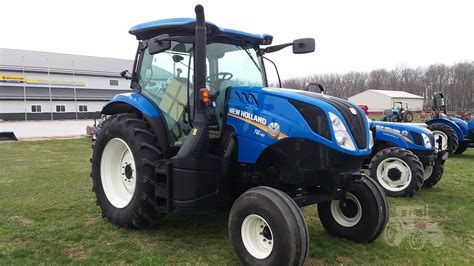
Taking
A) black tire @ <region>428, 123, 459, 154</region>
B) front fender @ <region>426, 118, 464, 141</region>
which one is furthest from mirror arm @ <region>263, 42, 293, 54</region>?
front fender @ <region>426, 118, 464, 141</region>

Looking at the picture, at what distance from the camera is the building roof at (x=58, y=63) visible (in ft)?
161

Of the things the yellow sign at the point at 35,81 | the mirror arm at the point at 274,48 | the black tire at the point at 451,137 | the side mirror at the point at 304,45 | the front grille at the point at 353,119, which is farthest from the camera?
the yellow sign at the point at 35,81

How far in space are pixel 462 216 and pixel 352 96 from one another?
82992 mm

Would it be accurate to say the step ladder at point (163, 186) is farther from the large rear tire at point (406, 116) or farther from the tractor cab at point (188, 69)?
the large rear tire at point (406, 116)

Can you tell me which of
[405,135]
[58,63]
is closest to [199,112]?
[405,135]

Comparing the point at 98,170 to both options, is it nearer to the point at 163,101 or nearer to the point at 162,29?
the point at 163,101

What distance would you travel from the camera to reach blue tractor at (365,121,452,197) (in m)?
6.80

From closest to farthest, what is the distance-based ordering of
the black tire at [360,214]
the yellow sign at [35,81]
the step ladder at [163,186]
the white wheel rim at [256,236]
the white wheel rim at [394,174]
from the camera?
the white wheel rim at [256,236] < the step ladder at [163,186] < the black tire at [360,214] < the white wheel rim at [394,174] < the yellow sign at [35,81]

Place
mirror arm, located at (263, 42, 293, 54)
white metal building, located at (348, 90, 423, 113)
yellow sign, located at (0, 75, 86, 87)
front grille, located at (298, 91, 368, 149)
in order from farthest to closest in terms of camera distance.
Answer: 1. white metal building, located at (348, 90, 423, 113)
2. yellow sign, located at (0, 75, 86, 87)
3. mirror arm, located at (263, 42, 293, 54)
4. front grille, located at (298, 91, 368, 149)

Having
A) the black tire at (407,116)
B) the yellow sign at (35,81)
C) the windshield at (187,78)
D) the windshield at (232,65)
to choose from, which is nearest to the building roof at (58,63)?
the yellow sign at (35,81)

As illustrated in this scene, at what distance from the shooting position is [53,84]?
5094 centimetres

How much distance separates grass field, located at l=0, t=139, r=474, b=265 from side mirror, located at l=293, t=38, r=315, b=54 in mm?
2171

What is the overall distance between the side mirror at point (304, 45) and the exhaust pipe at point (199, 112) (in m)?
1.35

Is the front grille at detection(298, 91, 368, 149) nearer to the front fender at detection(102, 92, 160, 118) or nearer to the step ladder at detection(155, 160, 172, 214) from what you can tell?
the step ladder at detection(155, 160, 172, 214)
